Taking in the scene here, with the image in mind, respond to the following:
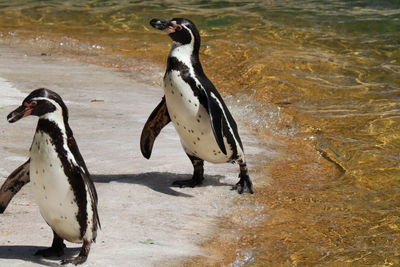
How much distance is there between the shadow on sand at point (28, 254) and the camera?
14.4 feet

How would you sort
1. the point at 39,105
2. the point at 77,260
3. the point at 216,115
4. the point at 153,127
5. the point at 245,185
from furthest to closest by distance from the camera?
the point at 153,127, the point at 245,185, the point at 216,115, the point at 77,260, the point at 39,105

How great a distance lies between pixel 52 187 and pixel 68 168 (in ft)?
0.40

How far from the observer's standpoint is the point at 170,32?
5.90m

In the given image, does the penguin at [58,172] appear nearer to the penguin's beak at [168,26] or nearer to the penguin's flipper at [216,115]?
the penguin's flipper at [216,115]

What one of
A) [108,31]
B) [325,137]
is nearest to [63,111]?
[325,137]

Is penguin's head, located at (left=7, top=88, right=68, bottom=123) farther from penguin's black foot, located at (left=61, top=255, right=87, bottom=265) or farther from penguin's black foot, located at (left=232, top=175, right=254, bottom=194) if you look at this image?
penguin's black foot, located at (left=232, top=175, right=254, bottom=194)

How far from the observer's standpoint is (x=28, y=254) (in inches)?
176

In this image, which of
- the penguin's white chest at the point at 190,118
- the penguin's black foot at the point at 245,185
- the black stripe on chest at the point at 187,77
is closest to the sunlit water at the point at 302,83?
the penguin's black foot at the point at 245,185

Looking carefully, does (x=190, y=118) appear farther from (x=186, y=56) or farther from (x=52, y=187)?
(x=52, y=187)

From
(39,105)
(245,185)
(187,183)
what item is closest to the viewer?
(39,105)

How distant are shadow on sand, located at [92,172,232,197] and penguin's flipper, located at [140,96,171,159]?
0.18 meters

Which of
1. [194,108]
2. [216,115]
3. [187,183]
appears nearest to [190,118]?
[194,108]

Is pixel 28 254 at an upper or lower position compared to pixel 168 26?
lower

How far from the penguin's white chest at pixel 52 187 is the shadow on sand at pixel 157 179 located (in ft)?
5.15
